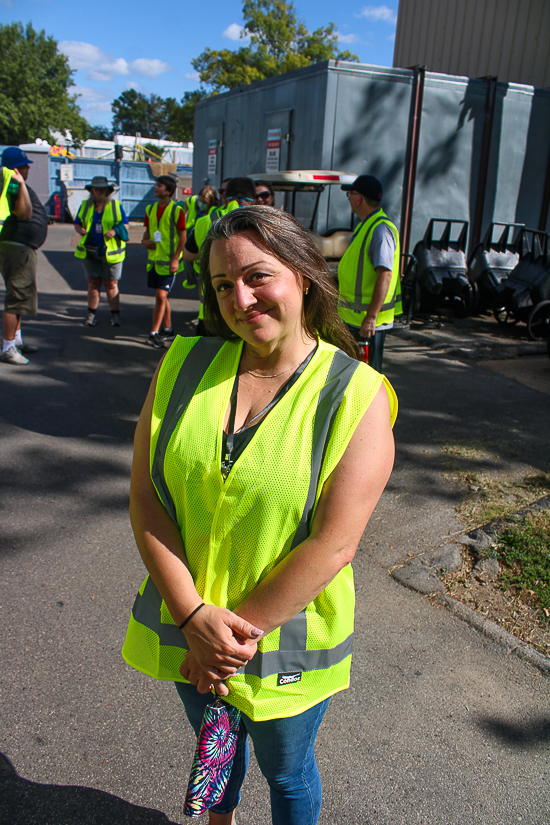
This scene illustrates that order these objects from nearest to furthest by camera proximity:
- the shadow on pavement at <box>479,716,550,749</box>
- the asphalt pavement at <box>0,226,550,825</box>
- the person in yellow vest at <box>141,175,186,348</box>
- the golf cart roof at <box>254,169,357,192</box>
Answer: the asphalt pavement at <box>0,226,550,825</box> → the shadow on pavement at <box>479,716,550,749</box> → the person in yellow vest at <box>141,175,186,348</box> → the golf cart roof at <box>254,169,357,192</box>

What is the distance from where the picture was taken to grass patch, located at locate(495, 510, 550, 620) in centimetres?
325

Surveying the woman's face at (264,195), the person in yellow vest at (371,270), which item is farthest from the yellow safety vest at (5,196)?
the person in yellow vest at (371,270)

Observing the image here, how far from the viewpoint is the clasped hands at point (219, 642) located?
4.64 ft

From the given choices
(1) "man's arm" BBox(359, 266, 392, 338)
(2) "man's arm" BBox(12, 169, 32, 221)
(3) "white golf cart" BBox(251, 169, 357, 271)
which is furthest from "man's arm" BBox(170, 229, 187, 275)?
(1) "man's arm" BBox(359, 266, 392, 338)

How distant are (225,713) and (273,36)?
5707 centimetres

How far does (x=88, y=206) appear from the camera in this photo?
28.2ft

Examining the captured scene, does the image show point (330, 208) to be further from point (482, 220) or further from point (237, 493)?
point (237, 493)

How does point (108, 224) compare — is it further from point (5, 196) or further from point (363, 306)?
point (363, 306)

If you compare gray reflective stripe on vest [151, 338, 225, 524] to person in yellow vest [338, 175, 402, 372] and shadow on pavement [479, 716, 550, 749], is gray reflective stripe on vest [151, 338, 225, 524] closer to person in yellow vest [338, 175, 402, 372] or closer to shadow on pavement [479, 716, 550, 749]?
shadow on pavement [479, 716, 550, 749]

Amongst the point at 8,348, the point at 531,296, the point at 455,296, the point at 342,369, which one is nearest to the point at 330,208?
the point at 455,296

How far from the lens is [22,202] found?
20.5 feet

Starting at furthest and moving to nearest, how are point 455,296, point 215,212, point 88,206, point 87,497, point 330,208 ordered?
1. point 330,208
2. point 455,296
3. point 88,206
4. point 215,212
5. point 87,497

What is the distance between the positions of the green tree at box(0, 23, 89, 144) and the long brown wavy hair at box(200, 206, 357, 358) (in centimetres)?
6078

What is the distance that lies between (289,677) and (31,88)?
65493 millimetres
